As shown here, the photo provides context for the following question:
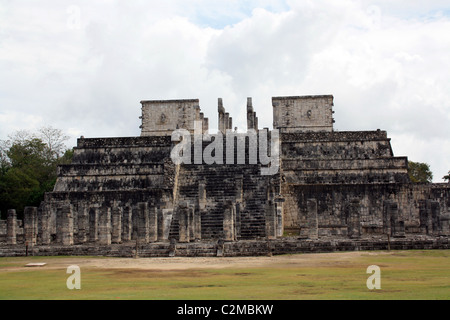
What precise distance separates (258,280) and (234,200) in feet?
53.7

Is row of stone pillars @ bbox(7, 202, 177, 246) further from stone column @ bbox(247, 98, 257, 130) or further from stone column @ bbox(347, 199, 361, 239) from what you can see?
stone column @ bbox(247, 98, 257, 130)

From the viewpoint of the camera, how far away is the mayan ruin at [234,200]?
26.5 m

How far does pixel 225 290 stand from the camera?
1314 cm

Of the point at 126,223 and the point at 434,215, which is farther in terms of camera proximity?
the point at 126,223

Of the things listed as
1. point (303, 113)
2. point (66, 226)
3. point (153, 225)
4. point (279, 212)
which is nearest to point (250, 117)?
point (303, 113)

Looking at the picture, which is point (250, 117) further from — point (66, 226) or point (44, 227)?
point (66, 226)

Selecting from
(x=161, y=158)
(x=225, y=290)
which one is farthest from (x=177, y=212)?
(x=225, y=290)

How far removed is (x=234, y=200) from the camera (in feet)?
103

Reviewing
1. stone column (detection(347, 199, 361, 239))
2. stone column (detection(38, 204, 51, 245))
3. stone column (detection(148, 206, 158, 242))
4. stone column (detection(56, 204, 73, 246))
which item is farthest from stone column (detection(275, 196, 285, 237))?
stone column (detection(38, 204, 51, 245))

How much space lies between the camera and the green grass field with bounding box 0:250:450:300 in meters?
12.4

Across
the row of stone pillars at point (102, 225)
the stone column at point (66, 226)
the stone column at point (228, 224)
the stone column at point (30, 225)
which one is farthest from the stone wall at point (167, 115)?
the stone column at point (228, 224)

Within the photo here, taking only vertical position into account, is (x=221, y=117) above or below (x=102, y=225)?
above

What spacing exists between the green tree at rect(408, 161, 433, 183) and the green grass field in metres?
34.6
